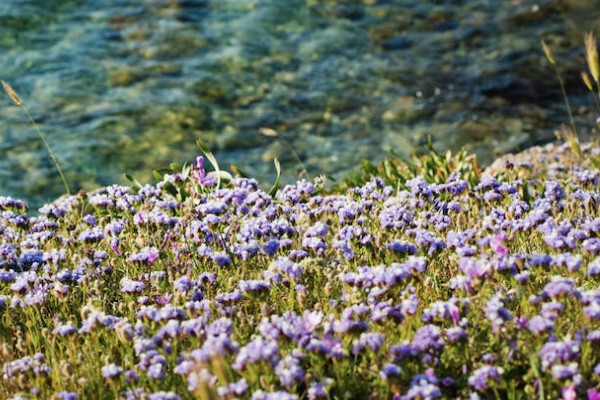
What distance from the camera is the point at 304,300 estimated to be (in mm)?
4758

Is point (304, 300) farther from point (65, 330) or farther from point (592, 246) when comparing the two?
point (592, 246)

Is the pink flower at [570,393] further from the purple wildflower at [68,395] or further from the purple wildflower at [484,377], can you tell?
the purple wildflower at [68,395]

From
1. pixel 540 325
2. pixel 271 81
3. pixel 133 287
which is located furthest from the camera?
pixel 271 81

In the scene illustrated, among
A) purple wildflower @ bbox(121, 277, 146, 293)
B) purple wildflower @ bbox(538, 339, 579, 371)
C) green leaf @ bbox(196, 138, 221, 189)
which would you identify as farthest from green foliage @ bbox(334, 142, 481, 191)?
purple wildflower @ bbox(538, 339, 579, 371)

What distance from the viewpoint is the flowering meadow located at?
397 cm

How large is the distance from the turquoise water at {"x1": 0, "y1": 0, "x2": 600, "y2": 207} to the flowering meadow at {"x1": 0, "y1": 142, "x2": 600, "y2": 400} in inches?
221

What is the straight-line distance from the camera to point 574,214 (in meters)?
6.05

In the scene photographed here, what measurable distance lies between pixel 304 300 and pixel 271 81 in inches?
366

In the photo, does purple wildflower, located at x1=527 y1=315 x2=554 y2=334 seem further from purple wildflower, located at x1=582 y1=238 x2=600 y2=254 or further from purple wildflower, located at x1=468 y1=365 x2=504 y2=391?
purple wildflower, located at x1=582 y1=238 x2=600 y2=254

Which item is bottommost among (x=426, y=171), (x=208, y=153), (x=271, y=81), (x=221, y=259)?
(x=271, y=81)

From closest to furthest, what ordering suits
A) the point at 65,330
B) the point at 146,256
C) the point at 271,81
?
the point at 65,330 → the point at 146,256 → the point at 271,81

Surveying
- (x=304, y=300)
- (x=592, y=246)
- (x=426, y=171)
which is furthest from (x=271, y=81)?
(x=592, y=246)

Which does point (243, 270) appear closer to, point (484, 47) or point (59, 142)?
point (59, 142)

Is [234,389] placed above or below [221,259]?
above
